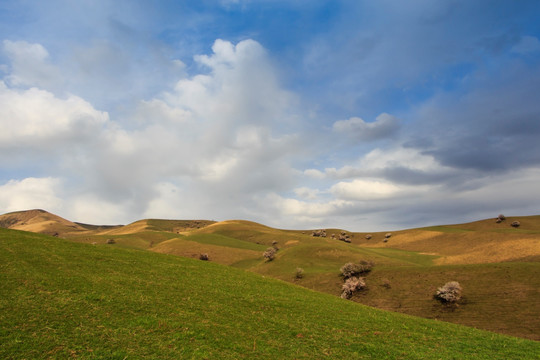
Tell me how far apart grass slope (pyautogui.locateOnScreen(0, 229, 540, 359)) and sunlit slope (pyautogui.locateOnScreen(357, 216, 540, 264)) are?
49134mm

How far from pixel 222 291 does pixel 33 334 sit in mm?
13496

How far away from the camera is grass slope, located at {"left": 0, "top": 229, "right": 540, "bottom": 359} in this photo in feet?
45.1

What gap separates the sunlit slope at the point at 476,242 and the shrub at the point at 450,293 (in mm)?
29460

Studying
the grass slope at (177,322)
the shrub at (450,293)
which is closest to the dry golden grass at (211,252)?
the shrub at (450,293)

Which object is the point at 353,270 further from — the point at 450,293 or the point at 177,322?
the point at 177,322

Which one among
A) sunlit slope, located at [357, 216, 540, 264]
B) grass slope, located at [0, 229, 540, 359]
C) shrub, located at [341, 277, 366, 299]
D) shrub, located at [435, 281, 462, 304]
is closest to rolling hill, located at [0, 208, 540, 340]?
sunlit slope, located at [357, 216, 540, 264]

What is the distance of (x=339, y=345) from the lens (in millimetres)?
16562

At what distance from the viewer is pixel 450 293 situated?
35.3 m

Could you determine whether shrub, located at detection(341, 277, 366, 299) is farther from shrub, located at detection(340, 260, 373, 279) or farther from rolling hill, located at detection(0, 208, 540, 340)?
shrub, located at detection(340, 260, 373, 279)

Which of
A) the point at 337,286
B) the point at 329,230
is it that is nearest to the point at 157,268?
the point at 337,286

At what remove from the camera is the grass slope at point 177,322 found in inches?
541

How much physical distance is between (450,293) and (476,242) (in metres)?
56.0

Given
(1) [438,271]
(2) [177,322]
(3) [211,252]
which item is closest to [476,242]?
(1) [438,271]

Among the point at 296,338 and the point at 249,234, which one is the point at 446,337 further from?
the point at 249,234
